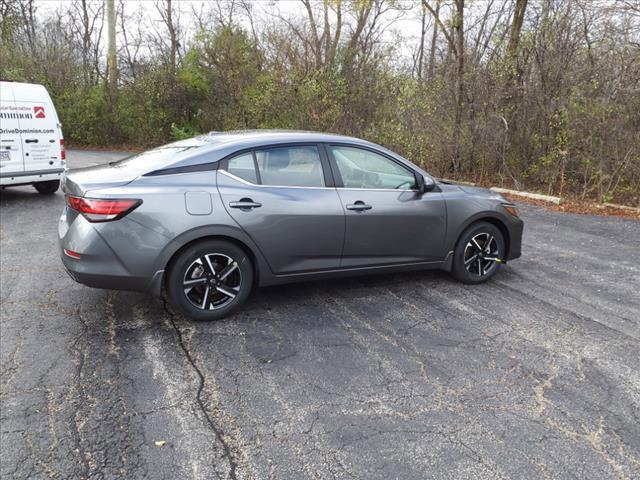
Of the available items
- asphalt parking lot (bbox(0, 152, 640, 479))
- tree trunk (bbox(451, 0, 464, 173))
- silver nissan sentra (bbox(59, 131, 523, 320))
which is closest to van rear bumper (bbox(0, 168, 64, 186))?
asphalt parking lot (bbox(0, 152, 640, 479))

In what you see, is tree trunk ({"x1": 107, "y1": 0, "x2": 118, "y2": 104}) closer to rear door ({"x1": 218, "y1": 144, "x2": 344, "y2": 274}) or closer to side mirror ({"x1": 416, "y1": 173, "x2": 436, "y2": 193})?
rear door ({"x1": 218, "y1": 144, "x2": 344, "y2": 274})

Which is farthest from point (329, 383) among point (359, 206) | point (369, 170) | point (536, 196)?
point (536, 196)

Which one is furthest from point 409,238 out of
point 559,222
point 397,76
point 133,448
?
point 397,76

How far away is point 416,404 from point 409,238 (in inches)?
81.1

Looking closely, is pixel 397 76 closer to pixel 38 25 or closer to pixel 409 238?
pixel 409 238

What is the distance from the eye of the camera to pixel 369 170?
15.4 feet

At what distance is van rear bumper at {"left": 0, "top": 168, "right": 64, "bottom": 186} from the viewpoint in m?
8.64

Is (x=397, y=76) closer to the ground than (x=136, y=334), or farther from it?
farther from it

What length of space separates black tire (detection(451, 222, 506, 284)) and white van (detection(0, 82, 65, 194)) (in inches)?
308

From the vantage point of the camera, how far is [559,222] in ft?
28.5

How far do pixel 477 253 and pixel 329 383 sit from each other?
2665mm

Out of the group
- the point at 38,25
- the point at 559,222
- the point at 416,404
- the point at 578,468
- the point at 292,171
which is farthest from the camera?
the point at 38,25

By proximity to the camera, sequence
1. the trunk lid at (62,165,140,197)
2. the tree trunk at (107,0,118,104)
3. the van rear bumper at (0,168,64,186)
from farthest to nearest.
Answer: the tree trunk at (107,0,118,104), the van rear bumper at (0,168,64,186), the trunk lid at (62,165,140,197)

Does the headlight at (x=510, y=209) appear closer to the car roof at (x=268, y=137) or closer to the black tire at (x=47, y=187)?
the car roof at (x=268, y=137)
